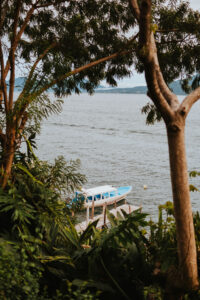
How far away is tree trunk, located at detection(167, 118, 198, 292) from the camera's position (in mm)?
2777

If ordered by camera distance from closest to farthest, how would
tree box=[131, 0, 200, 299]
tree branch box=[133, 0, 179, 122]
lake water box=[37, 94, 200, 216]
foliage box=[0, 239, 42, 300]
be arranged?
foliage box=[0, 239, 42, 300] → tree branch box=[133, 0, 179, 122] → tree box=[131, 0, 200, 299] → lake water box=[37, 94, 200, 216]

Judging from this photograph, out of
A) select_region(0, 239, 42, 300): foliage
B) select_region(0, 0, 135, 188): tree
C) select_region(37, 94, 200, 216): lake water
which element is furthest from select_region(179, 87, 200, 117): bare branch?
select_region(37, 94, 200, 216): lake water

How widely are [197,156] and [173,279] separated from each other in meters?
38.8

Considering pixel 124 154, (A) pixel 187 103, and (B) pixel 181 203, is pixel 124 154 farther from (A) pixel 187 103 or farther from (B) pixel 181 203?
(B) pixel 181 203

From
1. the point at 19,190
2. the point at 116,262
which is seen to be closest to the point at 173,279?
the point at 116,262

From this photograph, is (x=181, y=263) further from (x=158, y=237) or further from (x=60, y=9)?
(x=60, y=9)

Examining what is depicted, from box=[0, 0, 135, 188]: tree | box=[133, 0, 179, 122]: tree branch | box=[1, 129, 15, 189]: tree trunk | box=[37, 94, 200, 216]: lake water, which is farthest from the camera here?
box=[37, 94, 200, 216]: lake water

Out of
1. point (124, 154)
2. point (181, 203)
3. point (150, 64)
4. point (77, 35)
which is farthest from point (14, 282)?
point (124, 154)

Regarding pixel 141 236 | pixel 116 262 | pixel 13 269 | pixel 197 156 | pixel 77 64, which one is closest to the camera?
pixel 13 269

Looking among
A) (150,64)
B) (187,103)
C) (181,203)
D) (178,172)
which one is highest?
(150,64)

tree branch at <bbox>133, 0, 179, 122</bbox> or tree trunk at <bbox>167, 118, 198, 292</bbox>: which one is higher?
tree branch at <bbox>133, 0, 179, 122</bbox>

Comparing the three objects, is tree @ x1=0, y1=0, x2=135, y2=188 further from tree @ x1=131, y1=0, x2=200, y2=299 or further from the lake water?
the lake water

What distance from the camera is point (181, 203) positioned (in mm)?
2773

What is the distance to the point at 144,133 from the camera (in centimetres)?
5706
